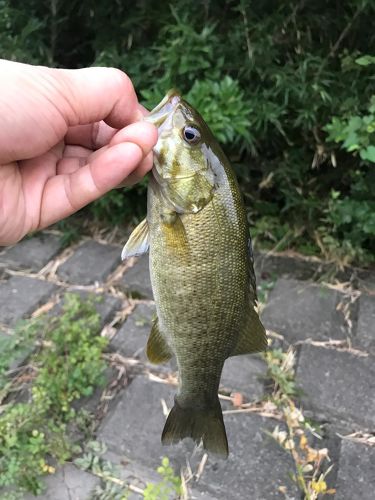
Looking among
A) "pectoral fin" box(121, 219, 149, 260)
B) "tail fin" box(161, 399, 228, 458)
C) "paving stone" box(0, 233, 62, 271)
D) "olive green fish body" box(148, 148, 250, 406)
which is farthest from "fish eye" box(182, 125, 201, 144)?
"paving stone" box(0, 233, 62, 271)

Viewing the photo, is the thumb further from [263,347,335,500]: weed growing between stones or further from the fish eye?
[263,347,335,500]: weed growing between stones

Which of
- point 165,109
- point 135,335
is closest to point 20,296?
point 135,335

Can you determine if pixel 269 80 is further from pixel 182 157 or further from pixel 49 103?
pixel 49 103

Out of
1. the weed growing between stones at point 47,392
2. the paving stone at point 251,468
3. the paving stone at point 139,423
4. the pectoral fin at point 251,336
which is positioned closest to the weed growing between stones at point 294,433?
the paving stone at point 251,468

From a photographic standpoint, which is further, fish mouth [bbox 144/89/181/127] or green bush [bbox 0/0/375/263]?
green bush [bbox 0/0/375/263]

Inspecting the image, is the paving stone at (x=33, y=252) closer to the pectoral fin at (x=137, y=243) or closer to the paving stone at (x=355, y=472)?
the pectoral fin at (x=137, y=243)

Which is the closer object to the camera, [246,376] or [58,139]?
[58,139]
